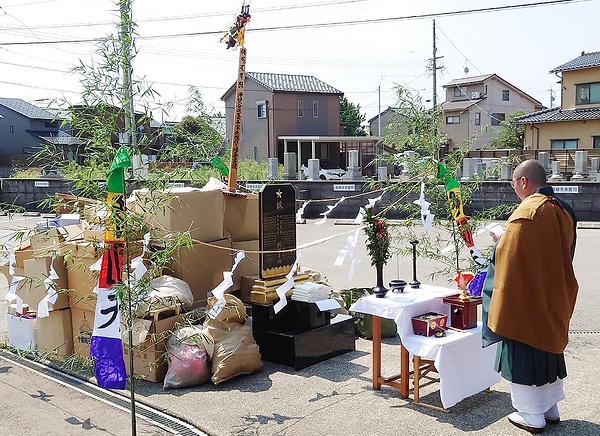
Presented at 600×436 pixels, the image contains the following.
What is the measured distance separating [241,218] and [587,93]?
28.0 metres

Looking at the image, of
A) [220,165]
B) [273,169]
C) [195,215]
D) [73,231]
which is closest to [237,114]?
[220,165]

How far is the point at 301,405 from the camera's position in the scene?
5.02 meters

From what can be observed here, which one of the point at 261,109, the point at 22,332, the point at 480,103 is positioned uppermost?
the point at 480,103

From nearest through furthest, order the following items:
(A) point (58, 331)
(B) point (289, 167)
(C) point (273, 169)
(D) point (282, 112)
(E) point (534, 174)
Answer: (E) point (534, 174)
(A) point (58, 331)
(C) point (273, 169)
(B) point (289, 167)
(D) point (282, 112)

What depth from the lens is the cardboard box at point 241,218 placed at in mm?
7215

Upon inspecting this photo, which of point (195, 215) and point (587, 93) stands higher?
point (587, 93)

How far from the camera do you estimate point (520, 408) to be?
4.40 metres

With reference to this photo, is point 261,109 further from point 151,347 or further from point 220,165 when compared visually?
point 151,347

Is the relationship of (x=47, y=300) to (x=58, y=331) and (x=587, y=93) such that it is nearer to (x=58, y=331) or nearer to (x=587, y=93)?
(x=58, y=331)

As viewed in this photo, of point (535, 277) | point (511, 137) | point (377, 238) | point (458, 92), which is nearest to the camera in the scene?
point (535, 277)

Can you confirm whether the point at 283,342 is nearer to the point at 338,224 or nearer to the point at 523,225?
the point at 523,225

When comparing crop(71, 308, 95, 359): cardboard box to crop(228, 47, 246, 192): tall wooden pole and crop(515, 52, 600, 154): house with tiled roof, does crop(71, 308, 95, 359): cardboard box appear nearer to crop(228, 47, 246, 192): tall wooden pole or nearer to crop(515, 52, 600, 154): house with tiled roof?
crop(228, 47, 246, 192): tall wooden pole

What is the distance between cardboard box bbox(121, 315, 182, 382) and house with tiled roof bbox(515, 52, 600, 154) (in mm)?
27929

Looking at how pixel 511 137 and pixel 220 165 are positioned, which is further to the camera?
pixel 511 137
